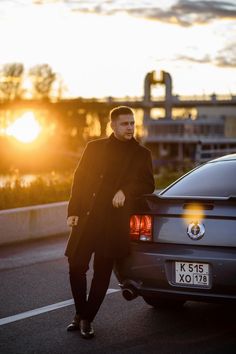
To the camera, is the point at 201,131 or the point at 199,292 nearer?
the point at 199,292

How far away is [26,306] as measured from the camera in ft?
25.5

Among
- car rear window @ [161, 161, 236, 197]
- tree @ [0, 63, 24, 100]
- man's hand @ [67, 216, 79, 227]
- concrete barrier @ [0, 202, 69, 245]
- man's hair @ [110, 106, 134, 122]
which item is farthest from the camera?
tree @ [0, 63, 24, 100]

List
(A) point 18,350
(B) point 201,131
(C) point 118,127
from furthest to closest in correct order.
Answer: (B) point 201,131
(C) point 118,127
(A) point 18,350

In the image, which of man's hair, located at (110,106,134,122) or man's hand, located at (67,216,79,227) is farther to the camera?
man's hair, located at (110,106,134,122)

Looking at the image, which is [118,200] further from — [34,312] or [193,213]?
[34,312]

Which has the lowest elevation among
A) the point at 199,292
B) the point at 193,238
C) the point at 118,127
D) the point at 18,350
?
the point at 18,350

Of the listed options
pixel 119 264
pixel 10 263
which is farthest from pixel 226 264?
pixel 10 263

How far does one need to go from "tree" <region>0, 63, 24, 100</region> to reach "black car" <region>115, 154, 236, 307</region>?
5015 inches

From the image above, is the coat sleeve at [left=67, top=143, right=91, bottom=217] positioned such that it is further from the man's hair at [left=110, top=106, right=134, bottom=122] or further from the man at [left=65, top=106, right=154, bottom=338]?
the man's hair at [left=110, top=106, right=134, bottom=122]

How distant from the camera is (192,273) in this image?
629cm

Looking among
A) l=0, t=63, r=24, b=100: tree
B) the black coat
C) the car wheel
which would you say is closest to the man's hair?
the black coat

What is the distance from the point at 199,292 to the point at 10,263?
4.66 meters

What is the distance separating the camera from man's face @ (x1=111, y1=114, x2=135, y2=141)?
258 inches

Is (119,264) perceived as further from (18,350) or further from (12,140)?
(12,140)
